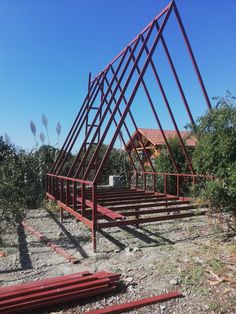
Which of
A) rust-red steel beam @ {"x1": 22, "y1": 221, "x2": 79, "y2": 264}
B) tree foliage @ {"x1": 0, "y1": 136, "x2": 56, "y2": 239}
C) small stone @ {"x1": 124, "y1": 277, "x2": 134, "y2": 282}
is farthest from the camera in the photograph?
tree foliage @ {"x1": 0, "y1": 136, "x2": 56, "y2": 239}

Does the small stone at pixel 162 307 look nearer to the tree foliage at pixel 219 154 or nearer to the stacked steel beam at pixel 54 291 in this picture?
the stacked steel beam at pixel 54 291

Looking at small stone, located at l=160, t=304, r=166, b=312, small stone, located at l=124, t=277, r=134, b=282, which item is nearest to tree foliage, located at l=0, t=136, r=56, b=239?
small stone, located at l=124, t=277, r=134, b=282

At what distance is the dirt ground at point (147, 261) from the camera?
404 cm

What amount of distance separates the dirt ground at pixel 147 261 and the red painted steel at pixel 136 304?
0.07 metres

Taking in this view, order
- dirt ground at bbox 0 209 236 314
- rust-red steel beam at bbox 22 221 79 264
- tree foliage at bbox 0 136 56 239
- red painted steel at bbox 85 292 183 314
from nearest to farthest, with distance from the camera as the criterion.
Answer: red painted steel at bbox 85 292 183 314
dirt ground at bbox 0 209 236 314
rust-red steel beam at bbox 22 221 79 264
tree foliage at bbox 0 136 56 239

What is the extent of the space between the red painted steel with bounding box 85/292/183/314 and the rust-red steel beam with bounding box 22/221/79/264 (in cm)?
190

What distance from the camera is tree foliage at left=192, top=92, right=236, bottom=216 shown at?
550 cm

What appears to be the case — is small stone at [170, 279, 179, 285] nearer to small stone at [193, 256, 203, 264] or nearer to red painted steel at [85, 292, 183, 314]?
red painted steel at [85, 292, 183, 314]

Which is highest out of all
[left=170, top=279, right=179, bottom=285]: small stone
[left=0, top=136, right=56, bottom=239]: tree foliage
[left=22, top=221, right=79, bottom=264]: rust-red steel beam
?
[left=0, top=136, right=56, bottom=239]: tree foliage

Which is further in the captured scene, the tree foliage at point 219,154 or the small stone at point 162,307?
the tree foliage at point 219,154

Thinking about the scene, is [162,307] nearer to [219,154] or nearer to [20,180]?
[219,154]

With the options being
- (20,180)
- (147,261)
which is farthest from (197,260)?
(20,180)

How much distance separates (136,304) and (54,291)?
3.23ft

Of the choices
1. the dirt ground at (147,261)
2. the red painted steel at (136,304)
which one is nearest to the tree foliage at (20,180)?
the dirt ground at (147,261)
